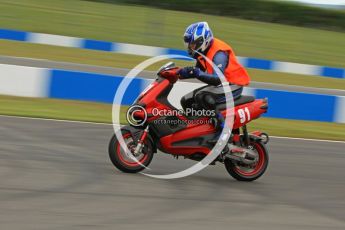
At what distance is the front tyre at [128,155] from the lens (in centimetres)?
659

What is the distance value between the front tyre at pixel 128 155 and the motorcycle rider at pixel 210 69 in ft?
2.42

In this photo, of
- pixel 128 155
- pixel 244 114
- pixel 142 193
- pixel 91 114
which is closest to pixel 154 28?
pixel 91 114

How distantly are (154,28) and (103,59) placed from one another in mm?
5455

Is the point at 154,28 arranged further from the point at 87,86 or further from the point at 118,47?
the point at 87,86

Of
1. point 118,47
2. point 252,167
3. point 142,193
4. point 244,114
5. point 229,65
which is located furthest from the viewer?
point 118,47

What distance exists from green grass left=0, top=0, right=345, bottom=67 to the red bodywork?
57.5 ft

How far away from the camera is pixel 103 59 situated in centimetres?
2153

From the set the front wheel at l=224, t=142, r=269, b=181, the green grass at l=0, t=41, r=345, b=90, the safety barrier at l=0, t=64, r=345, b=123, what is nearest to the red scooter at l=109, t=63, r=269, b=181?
the front wheel at l=224, t=142, r=269, b=181

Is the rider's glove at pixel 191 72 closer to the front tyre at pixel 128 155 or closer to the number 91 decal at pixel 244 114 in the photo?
the number 91 decal at pixel 244 114

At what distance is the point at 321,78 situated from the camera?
24.6 meters

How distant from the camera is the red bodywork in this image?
6730mm

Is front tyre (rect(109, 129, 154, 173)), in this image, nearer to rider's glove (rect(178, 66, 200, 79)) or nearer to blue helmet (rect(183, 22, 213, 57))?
rider's glove (rect(178, 66, 200, 79))

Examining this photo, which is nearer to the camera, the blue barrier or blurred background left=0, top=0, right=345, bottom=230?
blurred background left=0, top=0, right=345, bottom=230

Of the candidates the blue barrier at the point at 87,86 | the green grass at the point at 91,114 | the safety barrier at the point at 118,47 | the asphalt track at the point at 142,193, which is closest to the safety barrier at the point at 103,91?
the blue barrier at the point at 87,86
